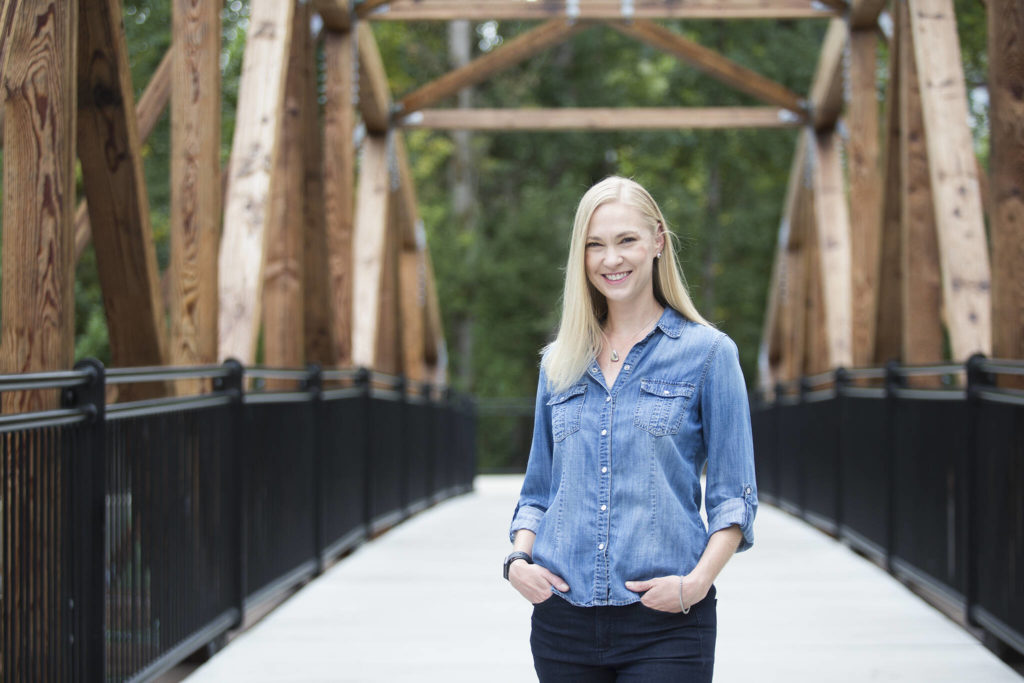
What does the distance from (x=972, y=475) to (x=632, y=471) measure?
3.68 metres

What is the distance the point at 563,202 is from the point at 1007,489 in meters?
25.0

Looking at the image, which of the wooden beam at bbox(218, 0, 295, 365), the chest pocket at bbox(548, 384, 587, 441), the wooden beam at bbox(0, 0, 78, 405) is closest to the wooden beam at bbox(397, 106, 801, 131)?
the wooden beam at bbox(218, 0, 295, 365)

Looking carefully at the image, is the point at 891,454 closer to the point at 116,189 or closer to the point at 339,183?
the point at 116,189

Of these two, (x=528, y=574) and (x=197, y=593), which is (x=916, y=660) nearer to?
(x=197, y=593)

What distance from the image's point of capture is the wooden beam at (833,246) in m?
13.0

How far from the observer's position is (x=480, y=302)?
2986 centimetres

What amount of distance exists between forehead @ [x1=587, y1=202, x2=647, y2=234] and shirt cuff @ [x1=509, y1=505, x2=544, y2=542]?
593 millimetres

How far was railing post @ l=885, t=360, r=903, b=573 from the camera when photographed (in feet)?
25.2

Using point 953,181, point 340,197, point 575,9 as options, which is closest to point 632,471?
point 953,181

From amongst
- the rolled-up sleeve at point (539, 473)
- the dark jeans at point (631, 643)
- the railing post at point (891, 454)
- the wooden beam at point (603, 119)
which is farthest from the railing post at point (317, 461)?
the wooden beam at point (603, 119)

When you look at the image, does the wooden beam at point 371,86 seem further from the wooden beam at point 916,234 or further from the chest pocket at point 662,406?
the chest pocket at point 662,406

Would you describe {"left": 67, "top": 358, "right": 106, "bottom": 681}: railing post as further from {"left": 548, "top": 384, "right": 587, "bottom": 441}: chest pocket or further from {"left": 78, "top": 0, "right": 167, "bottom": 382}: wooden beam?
{"left": 548, "top": 384, "right": 587, "bottom": 441}: chest pocket

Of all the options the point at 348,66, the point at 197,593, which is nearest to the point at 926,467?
the point at 197,593

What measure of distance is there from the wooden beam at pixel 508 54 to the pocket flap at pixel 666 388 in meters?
11.1
